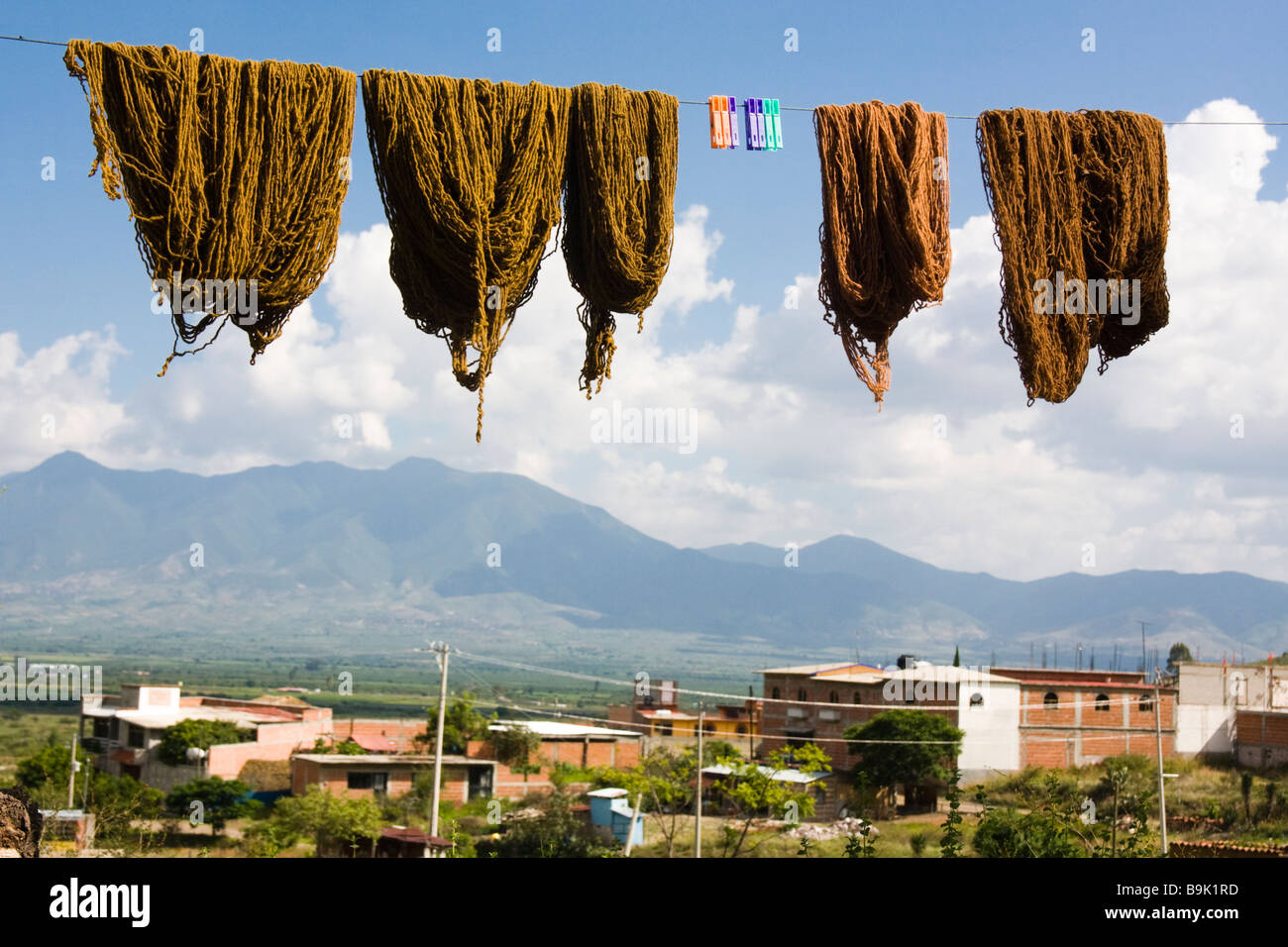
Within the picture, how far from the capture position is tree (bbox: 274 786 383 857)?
33.9m

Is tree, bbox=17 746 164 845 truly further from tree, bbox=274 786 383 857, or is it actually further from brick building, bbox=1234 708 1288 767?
brick building, bbox=1234 708 1288 767

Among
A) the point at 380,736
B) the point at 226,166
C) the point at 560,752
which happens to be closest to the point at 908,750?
the point at 560,752

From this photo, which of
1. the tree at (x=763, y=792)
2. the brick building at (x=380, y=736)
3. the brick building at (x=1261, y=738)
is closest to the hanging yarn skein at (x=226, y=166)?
the tree at (x=763, y=792)

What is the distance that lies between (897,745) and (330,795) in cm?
1829

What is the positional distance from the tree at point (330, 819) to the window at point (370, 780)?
7.96 m

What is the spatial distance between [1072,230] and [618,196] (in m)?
2.09

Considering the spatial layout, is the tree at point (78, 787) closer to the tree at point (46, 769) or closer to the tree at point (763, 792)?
the tree at point (46, 769)

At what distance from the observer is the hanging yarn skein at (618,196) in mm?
5066

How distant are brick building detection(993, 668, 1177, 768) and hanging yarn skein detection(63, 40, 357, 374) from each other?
4471 cm

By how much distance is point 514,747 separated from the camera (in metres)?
52.9

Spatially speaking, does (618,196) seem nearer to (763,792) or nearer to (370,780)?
(763,792)
